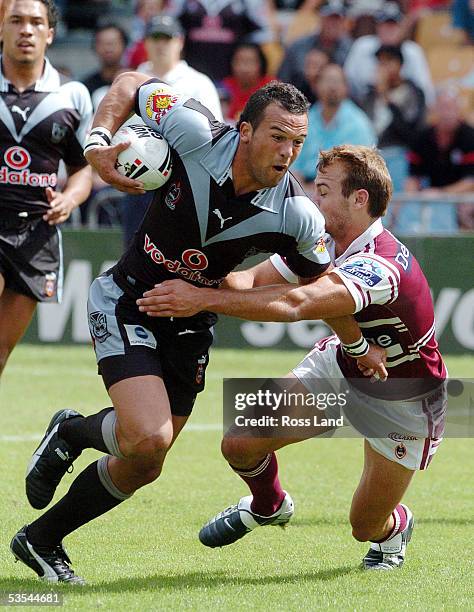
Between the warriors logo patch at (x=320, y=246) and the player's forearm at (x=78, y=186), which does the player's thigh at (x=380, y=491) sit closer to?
the warriors logo patch at (x=320, y=246)

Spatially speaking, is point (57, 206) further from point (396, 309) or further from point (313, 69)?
point (313, 69)

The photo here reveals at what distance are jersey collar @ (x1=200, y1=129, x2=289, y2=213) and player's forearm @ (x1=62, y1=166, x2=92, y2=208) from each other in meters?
2.75

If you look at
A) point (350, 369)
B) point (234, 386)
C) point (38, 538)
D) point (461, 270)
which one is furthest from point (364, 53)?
point (38, 538)

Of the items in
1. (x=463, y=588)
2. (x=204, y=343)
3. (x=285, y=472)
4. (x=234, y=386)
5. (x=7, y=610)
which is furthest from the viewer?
(x=234, y=386)

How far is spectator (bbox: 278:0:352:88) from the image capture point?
47.5 ft

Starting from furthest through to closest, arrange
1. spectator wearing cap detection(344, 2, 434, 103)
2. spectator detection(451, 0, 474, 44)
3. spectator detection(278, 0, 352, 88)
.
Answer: spectator detection(451, 0, 474, 44), spectator detection(278, 0, 352, 88), spectator wearing cap detection(344, 2, 434, 103)

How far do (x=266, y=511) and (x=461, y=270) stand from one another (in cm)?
694

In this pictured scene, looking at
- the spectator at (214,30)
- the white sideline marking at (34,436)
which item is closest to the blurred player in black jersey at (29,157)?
the white sideline marking at (34,436)

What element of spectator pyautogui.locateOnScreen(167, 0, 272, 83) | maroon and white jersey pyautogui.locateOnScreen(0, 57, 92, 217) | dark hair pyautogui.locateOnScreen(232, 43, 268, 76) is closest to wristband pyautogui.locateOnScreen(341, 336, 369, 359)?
maroon and white jersey pyautogui.locateOnScreen(0, 57, 92, 217)

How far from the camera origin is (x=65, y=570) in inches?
190

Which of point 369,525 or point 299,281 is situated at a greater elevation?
point 299,281

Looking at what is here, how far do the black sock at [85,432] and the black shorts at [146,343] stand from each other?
0.57 ft

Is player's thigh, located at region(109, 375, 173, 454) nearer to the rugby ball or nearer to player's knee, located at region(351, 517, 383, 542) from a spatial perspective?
the rugby ball

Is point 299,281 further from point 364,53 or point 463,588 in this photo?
point 364,53
